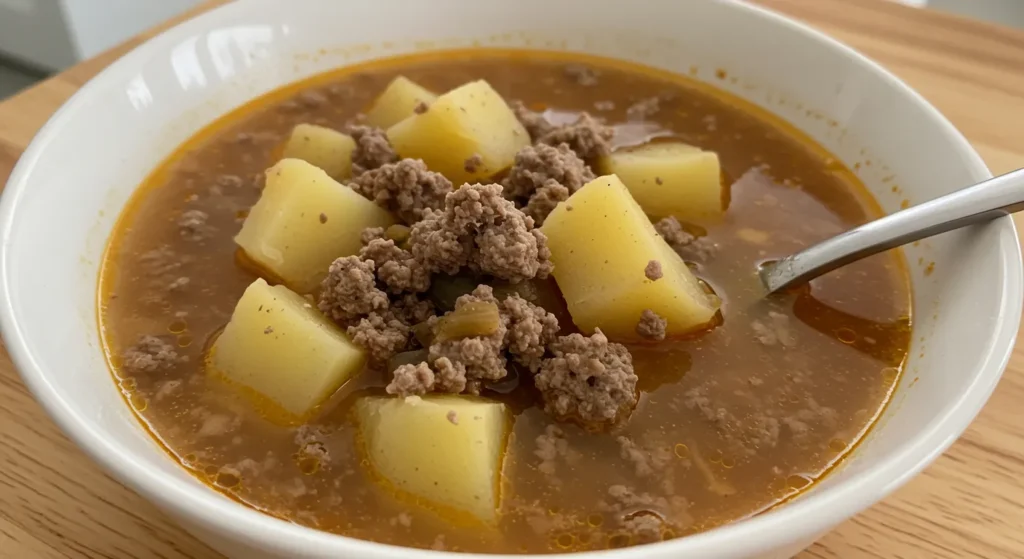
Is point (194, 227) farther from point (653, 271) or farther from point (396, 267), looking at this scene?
point (653, 271)

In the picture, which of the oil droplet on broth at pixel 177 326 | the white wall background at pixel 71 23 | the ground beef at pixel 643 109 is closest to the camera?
the oil droplet on broth at pixel 177 326

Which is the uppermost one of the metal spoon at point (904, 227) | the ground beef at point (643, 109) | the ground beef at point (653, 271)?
the metal spoon at point (904, 227)

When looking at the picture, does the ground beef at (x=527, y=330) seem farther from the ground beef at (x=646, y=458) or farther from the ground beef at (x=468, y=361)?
the ground beef at (x=646, y=458)

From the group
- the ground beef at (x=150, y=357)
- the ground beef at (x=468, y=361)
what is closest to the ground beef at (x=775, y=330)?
the ground beef at (x=468, y=361)

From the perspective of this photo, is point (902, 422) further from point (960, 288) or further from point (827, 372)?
point (960, 288)

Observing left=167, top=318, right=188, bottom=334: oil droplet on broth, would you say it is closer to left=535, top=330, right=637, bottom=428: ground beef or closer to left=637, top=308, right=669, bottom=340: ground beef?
left=535, top=330, right=637, bottom=428: ground beef

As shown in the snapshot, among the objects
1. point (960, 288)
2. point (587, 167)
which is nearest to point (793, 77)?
point (587, 167)

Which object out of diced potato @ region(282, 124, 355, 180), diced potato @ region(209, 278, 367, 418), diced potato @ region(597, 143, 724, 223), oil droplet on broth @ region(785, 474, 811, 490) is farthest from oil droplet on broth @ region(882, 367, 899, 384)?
diced potato @ region(282, 124, 355, 180)
